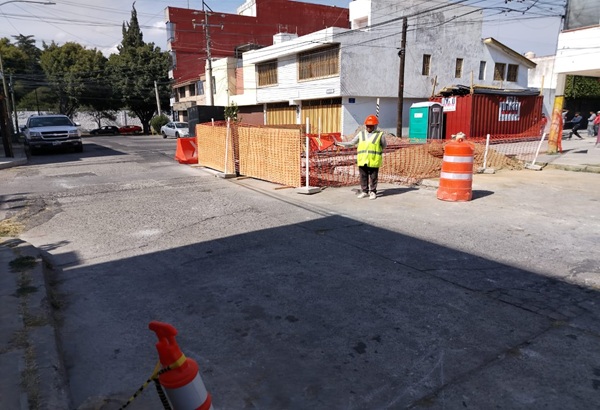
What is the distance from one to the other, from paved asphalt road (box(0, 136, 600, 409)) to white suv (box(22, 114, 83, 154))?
1264 cm

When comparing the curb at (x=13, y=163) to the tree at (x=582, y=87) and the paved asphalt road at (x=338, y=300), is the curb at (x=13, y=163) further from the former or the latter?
the tree at (x=582, y=87)

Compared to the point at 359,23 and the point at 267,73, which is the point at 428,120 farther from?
the point at 267,73

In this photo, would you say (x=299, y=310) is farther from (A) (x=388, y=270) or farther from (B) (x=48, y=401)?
(B) (x=48, y=401)

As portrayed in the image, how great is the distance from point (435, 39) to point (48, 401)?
32659 mm

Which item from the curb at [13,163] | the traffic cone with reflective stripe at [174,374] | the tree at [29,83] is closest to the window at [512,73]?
the curb at [13,163]

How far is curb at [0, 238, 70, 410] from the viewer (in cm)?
255

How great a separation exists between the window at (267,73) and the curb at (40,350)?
31490 millimetres

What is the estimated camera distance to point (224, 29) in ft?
166

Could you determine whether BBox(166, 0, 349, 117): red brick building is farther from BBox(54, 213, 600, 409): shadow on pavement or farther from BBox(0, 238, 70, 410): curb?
BBox(0, 238, 70, 410): curb

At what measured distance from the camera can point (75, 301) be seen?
433 cm

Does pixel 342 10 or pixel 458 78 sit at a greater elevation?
pixel 342 10

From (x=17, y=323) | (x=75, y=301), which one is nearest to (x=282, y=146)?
(x=75, y=301)

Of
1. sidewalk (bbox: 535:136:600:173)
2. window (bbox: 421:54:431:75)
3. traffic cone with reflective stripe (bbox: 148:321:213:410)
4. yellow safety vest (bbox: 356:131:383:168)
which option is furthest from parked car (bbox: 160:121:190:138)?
traffic cone with reflective stripe (bbox: 148:321:213:410)

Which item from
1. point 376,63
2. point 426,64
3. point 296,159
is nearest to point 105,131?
point 376,63
